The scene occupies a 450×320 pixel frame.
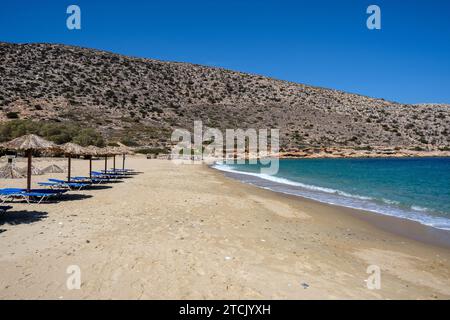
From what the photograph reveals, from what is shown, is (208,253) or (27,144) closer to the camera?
(208,253)

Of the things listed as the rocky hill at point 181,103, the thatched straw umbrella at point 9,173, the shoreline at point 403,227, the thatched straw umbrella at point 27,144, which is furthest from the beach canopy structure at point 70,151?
the rocky hill at point 181,103

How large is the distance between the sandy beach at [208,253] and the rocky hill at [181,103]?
38.5 meters

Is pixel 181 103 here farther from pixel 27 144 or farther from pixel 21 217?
pixel 21 217

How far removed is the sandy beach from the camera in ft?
16.1

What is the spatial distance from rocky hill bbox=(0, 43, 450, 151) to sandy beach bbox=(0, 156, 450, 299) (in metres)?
38.5

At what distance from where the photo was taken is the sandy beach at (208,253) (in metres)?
4.90

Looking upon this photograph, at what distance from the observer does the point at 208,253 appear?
21.1 ft

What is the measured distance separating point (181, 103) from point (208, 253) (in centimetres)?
5744

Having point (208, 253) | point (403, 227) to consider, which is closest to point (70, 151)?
point (208, 253)

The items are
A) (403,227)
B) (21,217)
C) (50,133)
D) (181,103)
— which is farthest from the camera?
(181,103)

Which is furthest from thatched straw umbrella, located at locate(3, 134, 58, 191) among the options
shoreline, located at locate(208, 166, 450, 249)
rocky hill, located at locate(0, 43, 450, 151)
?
rocky hill, located at locate(0, 43, 450, 151)

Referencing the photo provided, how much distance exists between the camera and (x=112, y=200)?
39.2ft

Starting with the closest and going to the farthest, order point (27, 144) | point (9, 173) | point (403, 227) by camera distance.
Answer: point (403, 227)
point (27, 144)
point (9, 173)

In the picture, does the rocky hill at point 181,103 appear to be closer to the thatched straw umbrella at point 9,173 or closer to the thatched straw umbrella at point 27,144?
the thatched straw umbrella at point 9,173
